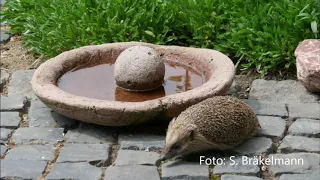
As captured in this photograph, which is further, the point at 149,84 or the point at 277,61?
the point at 277,61

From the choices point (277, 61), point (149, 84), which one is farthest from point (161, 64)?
point (277, 61)

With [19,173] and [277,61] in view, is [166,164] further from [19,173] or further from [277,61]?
[277,61]

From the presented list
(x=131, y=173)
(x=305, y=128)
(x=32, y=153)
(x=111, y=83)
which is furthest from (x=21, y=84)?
(x=305, y=128)

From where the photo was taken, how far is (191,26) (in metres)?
6.93

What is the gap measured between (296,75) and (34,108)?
8.30 ft

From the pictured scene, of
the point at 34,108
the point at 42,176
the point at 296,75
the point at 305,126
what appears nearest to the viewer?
the point at 42,176

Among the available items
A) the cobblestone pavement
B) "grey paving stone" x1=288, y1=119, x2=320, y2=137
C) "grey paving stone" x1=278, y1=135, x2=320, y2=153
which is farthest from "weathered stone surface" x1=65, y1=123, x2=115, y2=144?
"grey paving stone" x1=288, y1=119, x2=320, y2=137

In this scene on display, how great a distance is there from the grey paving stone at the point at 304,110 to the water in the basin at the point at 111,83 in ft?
2.77

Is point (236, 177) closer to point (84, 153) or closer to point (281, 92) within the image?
point (84, 153)

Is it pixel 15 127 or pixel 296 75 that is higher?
pixel 296 75

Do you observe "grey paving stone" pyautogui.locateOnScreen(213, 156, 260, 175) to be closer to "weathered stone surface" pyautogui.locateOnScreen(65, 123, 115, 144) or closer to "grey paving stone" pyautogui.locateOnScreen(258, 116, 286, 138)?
"grey paving stone" pyautogui.locateOnScreen(258, 116, 286, 138)

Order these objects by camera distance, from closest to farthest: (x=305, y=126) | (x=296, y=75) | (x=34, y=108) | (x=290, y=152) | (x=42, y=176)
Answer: (x=42, y=176)
(x=290, y=152)
(x=305, y=126)
(x=34, y=108)
(x=296, y=75)

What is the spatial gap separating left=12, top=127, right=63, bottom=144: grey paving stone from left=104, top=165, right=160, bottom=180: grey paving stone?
0.69 m

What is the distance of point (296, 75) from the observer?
6.40m
